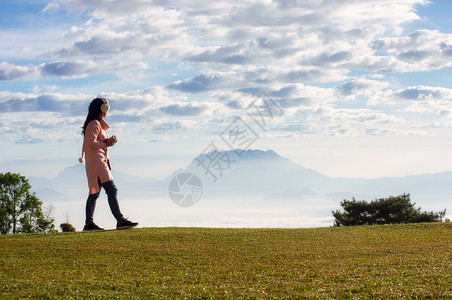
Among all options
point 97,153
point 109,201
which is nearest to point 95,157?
point 97,153

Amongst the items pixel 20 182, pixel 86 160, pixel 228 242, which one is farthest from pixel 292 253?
pixel 20 182

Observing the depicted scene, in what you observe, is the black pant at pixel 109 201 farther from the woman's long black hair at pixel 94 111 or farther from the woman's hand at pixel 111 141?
the woman's long black hair at pixel 94 111

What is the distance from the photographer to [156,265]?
46.3 feet

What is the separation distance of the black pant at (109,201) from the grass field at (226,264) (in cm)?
81

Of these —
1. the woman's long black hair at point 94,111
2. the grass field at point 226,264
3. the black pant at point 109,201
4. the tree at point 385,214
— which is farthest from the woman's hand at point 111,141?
the tree at point 385,214

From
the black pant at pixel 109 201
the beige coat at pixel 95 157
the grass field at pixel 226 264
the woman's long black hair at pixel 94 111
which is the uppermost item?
the woman's long black hair at pixel 94 111

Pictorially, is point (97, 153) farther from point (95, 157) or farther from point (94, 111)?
point (94, 111)

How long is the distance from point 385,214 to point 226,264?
22.7 metres

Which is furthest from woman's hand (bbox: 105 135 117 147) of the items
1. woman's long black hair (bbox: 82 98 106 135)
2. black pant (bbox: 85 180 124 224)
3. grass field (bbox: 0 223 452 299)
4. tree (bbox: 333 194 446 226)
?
tree (bbox: 333 194 446 226)

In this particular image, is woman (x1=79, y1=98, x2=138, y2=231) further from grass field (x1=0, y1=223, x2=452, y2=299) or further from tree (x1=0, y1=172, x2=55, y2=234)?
tree (x1=0, y1=172, x2=55, y2=234)

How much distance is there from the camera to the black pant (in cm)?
1903

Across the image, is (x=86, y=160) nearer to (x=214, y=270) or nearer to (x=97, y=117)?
(x=97, y=117)

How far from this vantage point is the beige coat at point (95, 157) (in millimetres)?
18797

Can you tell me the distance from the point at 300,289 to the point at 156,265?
467 centimetres
